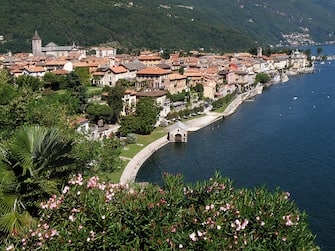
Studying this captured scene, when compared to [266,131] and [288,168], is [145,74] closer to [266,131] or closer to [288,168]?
[266,131]

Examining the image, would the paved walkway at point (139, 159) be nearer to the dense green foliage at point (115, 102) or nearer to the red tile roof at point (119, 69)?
the dense green foliage at point (115, 102)

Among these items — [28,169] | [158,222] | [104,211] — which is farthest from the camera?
[28,169]

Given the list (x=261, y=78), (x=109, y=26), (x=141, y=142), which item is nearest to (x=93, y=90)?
(x=141, y=142)

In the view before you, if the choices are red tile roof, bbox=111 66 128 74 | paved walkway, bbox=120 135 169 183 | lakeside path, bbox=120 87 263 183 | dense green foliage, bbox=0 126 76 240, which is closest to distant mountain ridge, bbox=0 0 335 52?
red tile roof, bbox=111 66 128 74

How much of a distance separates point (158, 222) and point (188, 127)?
96.4ft

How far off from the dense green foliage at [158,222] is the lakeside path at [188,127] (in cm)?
1012

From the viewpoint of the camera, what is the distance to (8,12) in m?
83.6

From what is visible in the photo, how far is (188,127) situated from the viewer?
3419 cm

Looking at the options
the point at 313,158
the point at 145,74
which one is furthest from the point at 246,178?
the point at 145,74

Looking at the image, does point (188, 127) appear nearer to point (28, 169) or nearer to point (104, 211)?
point (28, 169)

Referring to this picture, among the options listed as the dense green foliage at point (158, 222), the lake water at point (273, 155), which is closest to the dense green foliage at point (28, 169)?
the dense green foliage at point (158, 222)

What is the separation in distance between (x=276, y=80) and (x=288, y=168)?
145ft

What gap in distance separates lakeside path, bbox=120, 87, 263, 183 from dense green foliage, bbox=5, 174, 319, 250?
10.1 m

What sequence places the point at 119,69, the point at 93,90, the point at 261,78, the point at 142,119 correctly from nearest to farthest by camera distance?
the point at 142,119 → the point at 93,90 → the point at 119,69 → the point at 261,78
